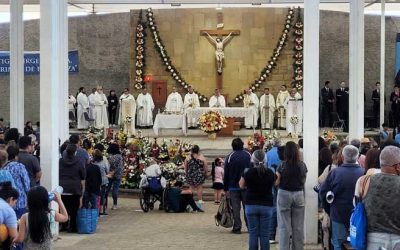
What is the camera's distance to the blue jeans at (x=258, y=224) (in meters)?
10.0

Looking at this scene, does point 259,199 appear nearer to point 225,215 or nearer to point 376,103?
point 225,215

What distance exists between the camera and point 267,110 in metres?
29.2

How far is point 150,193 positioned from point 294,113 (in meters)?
11.4

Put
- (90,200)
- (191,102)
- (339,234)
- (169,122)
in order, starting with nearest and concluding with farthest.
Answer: (339,234) < (90,200) < (169,122) < (191,102)

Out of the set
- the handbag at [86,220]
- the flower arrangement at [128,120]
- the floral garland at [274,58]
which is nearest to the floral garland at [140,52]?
the floral garland at [274,58]

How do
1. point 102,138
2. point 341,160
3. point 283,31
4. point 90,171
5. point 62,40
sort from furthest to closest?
point 283,31, point 102,138, point 62,40, point 90,171, point 341,160

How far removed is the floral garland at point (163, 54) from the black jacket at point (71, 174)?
59.2 feet

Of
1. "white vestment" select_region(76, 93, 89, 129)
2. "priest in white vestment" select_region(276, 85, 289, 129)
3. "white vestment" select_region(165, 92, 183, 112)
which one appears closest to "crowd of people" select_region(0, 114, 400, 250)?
"priest in white vestment" select_region(276, 85, 289, 129)

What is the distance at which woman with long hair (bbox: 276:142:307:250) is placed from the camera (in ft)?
32.3

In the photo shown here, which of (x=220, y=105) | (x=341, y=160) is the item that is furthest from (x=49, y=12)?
(x=220, y=105)

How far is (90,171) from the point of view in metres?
14.3

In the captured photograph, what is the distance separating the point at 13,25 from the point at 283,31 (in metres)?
14.7

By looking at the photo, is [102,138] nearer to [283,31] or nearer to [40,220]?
[283,31]

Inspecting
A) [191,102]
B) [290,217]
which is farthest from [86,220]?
[191,102]
